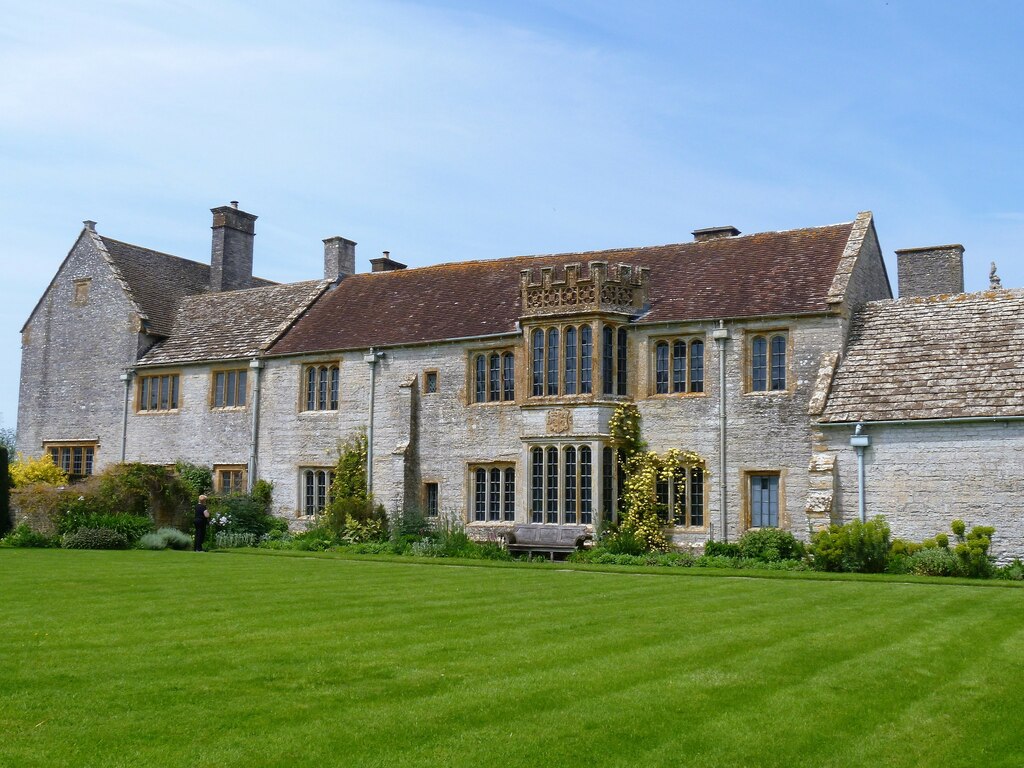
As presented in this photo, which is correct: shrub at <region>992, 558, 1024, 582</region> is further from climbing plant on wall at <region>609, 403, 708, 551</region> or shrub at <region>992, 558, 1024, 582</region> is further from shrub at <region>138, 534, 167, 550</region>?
shrub at <region>138, 534, 167, 550</region>

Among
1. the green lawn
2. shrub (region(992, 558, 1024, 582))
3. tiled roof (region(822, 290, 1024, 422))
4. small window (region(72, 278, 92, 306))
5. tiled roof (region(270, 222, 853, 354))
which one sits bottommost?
the green lawn

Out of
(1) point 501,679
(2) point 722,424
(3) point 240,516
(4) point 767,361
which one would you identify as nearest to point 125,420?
(3) point 240,516

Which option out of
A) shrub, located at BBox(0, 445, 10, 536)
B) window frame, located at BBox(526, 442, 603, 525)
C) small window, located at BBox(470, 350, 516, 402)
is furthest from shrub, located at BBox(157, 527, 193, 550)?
window frame, located at BBox(526, 442, 603, 525)

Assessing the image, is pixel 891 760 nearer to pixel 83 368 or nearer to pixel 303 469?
pixel 303 469

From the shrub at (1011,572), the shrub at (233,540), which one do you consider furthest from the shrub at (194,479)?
the shrub at (1011,572)

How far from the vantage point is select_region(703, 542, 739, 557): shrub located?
2536 centimetres

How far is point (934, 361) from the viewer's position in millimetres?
25031

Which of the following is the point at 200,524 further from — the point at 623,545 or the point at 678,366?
the point at 678,366

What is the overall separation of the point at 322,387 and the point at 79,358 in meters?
10.6

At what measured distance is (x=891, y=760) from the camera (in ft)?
25.2

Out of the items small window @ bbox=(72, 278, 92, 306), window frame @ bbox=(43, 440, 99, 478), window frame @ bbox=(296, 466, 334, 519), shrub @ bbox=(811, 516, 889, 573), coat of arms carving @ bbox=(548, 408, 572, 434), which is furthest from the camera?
small window @ bbox=(72, 278, 92, 306)

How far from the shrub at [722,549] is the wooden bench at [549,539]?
3.00 m

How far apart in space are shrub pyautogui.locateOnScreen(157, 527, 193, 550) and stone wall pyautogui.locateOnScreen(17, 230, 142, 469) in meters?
8.57

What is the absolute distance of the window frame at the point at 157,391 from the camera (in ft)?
119
